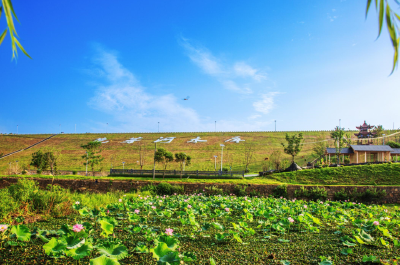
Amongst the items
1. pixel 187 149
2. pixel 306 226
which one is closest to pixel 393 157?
pixel 187 149

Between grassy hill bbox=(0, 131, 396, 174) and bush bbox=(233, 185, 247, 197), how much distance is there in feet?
75.5

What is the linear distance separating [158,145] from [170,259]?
176ft

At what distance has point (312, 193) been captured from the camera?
15.3 metres

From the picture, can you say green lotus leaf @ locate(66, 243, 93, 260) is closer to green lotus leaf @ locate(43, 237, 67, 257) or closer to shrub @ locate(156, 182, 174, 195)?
green lotus leaf @ locate(43, 237, 67, 257)

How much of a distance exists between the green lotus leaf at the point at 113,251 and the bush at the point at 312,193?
14.6 m

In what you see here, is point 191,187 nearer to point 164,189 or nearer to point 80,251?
point 164,189

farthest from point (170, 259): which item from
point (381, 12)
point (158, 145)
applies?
point (158, 145)

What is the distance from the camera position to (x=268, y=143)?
56.5 meters

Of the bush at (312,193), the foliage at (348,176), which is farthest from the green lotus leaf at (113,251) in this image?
the foliage at (348,176)

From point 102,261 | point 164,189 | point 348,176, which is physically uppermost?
point 102,261

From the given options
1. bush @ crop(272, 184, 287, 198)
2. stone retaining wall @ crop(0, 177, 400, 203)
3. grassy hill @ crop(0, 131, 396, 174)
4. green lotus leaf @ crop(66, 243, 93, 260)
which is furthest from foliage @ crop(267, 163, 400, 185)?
green lotus leaf @ crop(66, 243, 93, 260)

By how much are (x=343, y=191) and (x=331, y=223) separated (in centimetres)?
1043

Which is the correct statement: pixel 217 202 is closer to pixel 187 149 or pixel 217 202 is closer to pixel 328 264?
Result: pixel 328 264

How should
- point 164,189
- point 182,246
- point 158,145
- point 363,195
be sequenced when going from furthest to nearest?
point 158,145 < point 164,189 < point 363,195 < point 182,246
